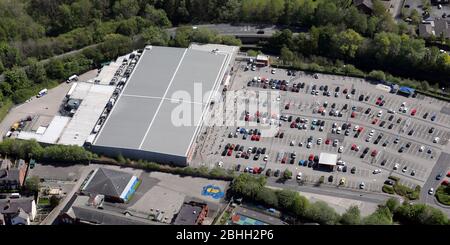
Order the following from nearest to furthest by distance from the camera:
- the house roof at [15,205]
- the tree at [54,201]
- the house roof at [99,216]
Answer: the house roof at [99,216] < the house roof at [15,205] < the tree at [54,201]

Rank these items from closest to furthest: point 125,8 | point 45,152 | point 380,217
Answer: point 380,217 < point 45,152 < point 125,8

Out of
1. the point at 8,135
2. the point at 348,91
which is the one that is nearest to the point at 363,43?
the point at 348,91

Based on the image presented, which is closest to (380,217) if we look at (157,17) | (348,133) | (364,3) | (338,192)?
(338,192)

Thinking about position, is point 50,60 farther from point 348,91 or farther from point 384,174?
point 384,174

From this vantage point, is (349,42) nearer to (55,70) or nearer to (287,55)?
(287,55)

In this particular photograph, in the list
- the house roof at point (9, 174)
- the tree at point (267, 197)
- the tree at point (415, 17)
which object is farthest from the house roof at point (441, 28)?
the house roof at point (9, 174)

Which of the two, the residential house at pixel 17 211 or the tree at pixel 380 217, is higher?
the tree at pixel 380 217

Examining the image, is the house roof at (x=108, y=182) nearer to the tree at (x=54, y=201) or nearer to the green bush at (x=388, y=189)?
the tree at (x=54, y=201)
